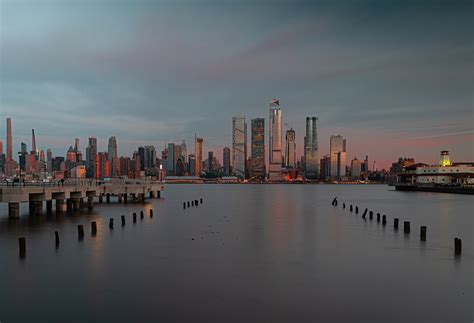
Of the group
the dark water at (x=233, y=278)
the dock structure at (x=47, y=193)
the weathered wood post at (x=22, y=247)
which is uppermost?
the dock structure at (x=47, y=193)

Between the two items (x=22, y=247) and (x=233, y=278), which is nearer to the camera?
(x=233, y=278)

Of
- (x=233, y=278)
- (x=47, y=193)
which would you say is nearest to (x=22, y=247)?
(x=233, y=278)

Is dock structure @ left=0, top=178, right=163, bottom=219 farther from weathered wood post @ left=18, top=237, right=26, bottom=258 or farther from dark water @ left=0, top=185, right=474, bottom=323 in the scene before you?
weathered wood post @ left=18, top=237, right=26, bottom=258

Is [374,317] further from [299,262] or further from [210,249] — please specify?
[210,249]

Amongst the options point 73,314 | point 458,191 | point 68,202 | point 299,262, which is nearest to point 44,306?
point 73,314

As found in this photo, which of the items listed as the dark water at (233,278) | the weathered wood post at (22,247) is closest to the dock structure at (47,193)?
the dark water at (233,278)

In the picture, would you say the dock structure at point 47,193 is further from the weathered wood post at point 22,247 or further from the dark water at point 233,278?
the weathered wood post at point 22,247

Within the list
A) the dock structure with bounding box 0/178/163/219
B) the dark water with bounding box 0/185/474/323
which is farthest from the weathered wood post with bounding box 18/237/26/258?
the dock structure with bounding box 0/178/163/219

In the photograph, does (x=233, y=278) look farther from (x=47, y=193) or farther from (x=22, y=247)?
(x=47, y=193)
